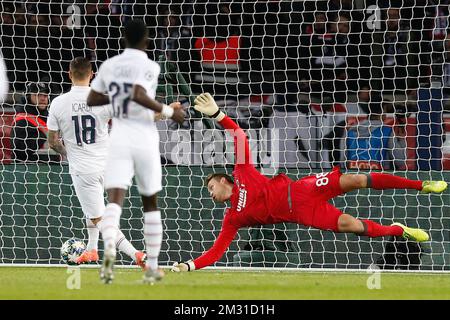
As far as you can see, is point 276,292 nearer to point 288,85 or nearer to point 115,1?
point 288,85

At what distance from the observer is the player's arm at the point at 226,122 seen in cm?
1039

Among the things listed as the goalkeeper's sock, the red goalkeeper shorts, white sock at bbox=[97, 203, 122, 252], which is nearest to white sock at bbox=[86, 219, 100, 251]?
the red goalkeeper shorts

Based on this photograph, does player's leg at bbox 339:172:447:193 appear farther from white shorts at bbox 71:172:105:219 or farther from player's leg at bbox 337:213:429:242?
white shorts at bbox 71:172:105:219

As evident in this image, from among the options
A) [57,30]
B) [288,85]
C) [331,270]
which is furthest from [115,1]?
[331,270]

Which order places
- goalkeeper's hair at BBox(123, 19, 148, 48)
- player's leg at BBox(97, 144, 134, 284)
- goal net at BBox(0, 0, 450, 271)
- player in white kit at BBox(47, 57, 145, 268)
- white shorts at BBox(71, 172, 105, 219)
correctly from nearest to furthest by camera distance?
player's leg at BBox(97, 144, 134, 284)
goalkeeper's hair at BBox(123, 19, 148, 48)
player in white kit at BBox(47, 57, 145, 268)
white shorts at BBox(71, 172, 105, 219)
goal net at BBox(0, 0, 450, 271)

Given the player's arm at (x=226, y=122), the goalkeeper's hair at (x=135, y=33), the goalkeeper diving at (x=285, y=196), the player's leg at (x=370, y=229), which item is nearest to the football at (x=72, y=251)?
the goalkeeper diving at (x=285, y=196)

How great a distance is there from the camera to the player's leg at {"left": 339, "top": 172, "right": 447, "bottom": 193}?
10.6 m

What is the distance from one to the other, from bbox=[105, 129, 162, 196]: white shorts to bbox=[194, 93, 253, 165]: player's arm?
1766 millimetres

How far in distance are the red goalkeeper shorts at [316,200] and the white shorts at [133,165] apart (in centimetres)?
240

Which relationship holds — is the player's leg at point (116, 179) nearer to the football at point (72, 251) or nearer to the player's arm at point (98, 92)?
the player's arm at point (98, 92)

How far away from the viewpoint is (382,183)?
10688 mm

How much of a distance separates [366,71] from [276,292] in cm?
557

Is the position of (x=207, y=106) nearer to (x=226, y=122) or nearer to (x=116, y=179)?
(x=226, y=122)

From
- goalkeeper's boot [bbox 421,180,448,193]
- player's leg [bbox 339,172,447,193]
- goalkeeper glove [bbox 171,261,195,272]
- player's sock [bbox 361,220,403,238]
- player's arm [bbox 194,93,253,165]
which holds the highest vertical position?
player's arm [bbox 194,93,253,165]
